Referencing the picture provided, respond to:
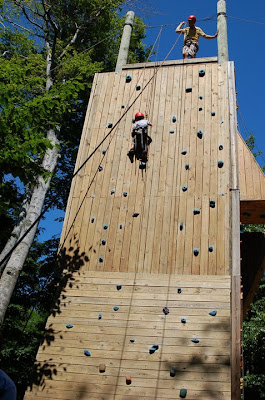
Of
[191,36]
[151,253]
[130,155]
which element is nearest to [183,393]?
[151,253]

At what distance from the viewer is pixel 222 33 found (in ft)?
25.0

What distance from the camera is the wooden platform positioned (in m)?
4.39

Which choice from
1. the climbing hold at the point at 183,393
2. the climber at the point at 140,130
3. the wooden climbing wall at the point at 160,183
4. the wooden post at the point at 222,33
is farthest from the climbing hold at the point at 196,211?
the wooden post at the point at 222,33

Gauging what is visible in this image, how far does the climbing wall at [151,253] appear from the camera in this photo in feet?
14.9

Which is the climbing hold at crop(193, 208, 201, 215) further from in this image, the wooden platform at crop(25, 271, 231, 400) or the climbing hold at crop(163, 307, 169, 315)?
the climbing hold at crop(163, 307, 169, 315)

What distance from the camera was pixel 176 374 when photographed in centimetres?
441

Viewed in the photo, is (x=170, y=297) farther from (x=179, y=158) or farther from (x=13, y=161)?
(x=13, y=161)

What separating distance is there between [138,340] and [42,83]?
23.6 ft

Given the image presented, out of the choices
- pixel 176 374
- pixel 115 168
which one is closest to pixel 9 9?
pixel 115 168

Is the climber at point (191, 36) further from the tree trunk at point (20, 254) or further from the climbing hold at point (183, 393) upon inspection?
the climbing hold at point (183, 393)

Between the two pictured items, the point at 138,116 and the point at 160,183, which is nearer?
the point at 160,183

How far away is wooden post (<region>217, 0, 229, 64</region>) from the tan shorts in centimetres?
76

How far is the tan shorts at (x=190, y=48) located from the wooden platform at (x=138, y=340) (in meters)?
5.44

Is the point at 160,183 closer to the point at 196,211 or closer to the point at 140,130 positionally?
the point at 196,211
